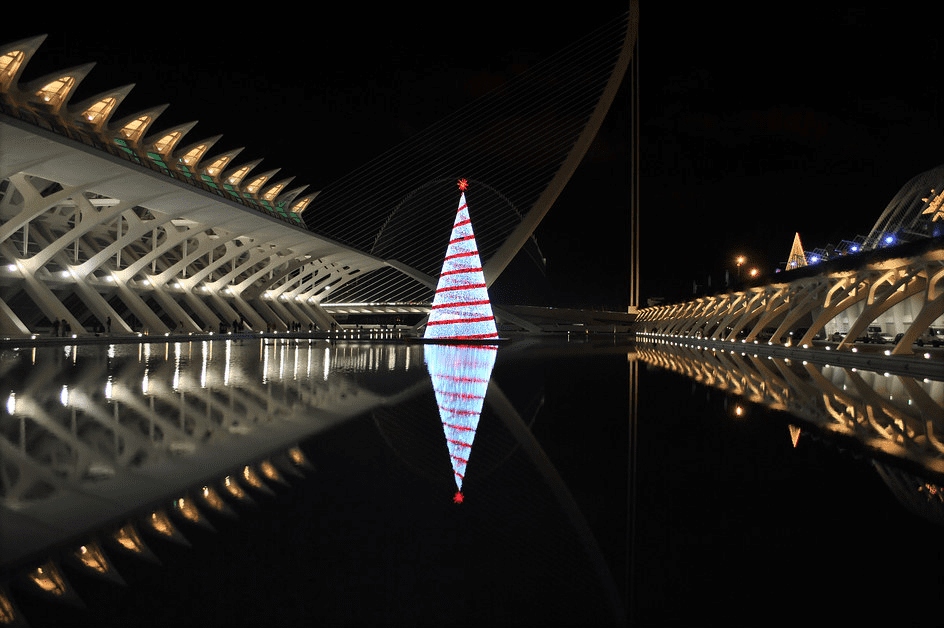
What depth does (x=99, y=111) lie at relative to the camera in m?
25.5

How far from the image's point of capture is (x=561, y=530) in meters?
3.02

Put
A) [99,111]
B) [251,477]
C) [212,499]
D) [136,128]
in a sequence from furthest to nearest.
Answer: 1. [136,128]
2. [99,111]
3. [251,477]
4. [212,499]

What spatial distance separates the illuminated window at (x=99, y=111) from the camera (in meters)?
25.2

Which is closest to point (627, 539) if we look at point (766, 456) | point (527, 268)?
point (766, 456)

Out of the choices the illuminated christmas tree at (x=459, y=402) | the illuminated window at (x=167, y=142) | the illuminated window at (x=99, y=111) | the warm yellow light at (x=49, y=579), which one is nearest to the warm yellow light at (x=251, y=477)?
the illuminated christmas tree at (x=459, y=402)

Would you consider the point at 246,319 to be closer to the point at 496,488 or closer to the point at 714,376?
the point at 714,376

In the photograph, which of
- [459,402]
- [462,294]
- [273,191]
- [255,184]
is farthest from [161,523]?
[273,191]

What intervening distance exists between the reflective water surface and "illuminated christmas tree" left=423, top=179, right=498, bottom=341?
18407 mm

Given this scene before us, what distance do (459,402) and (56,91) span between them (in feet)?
68.9

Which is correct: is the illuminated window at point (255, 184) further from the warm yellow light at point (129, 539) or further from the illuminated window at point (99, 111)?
the warm yellow light at point (129, 539)

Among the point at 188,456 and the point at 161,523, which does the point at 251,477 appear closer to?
the point at 188,456

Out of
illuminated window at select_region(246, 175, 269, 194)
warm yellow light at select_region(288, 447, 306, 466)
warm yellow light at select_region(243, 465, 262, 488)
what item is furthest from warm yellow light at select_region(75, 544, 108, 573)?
illuminated window at select_region(246, 175, 269, 194)

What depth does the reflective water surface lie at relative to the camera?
7.48ft

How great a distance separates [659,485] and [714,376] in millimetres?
8488
